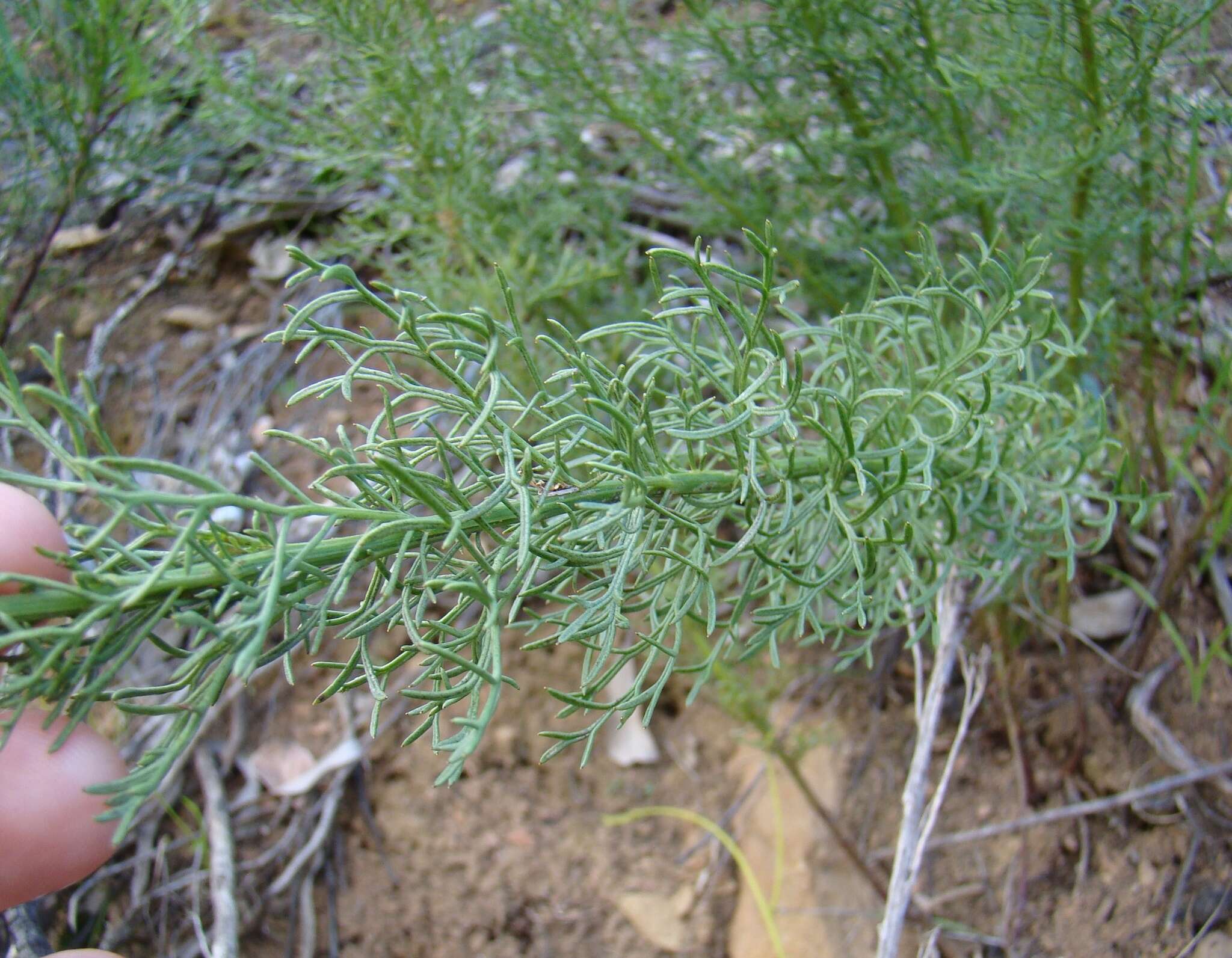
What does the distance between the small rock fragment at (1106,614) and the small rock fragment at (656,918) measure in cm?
75

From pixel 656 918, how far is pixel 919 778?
0.53 metres

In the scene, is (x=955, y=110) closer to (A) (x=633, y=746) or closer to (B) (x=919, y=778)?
(B) (x=919, y=778)

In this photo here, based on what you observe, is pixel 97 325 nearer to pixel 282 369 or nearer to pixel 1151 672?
pixel 282 369

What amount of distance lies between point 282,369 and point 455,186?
0.68 meters

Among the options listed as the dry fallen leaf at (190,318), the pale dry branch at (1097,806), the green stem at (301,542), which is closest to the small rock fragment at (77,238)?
the dry fallen leaf at (190,318)

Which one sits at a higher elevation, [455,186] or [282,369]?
[455,186]

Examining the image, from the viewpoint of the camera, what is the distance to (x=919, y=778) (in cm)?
103

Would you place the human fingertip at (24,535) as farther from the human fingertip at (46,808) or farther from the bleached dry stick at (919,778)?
the bleached dry stick at (919,778)

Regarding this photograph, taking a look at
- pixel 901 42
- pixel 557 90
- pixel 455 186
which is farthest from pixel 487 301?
pixel 901 42

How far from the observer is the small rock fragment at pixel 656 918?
51.8 inches

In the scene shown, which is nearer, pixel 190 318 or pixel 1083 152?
pixel 1083 152

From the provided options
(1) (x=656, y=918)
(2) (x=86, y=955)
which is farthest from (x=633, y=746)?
(2) (x=86, y=955)

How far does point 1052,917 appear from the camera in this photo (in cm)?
119

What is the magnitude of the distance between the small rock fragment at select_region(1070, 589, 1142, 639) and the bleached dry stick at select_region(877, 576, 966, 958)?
12.8 inches
